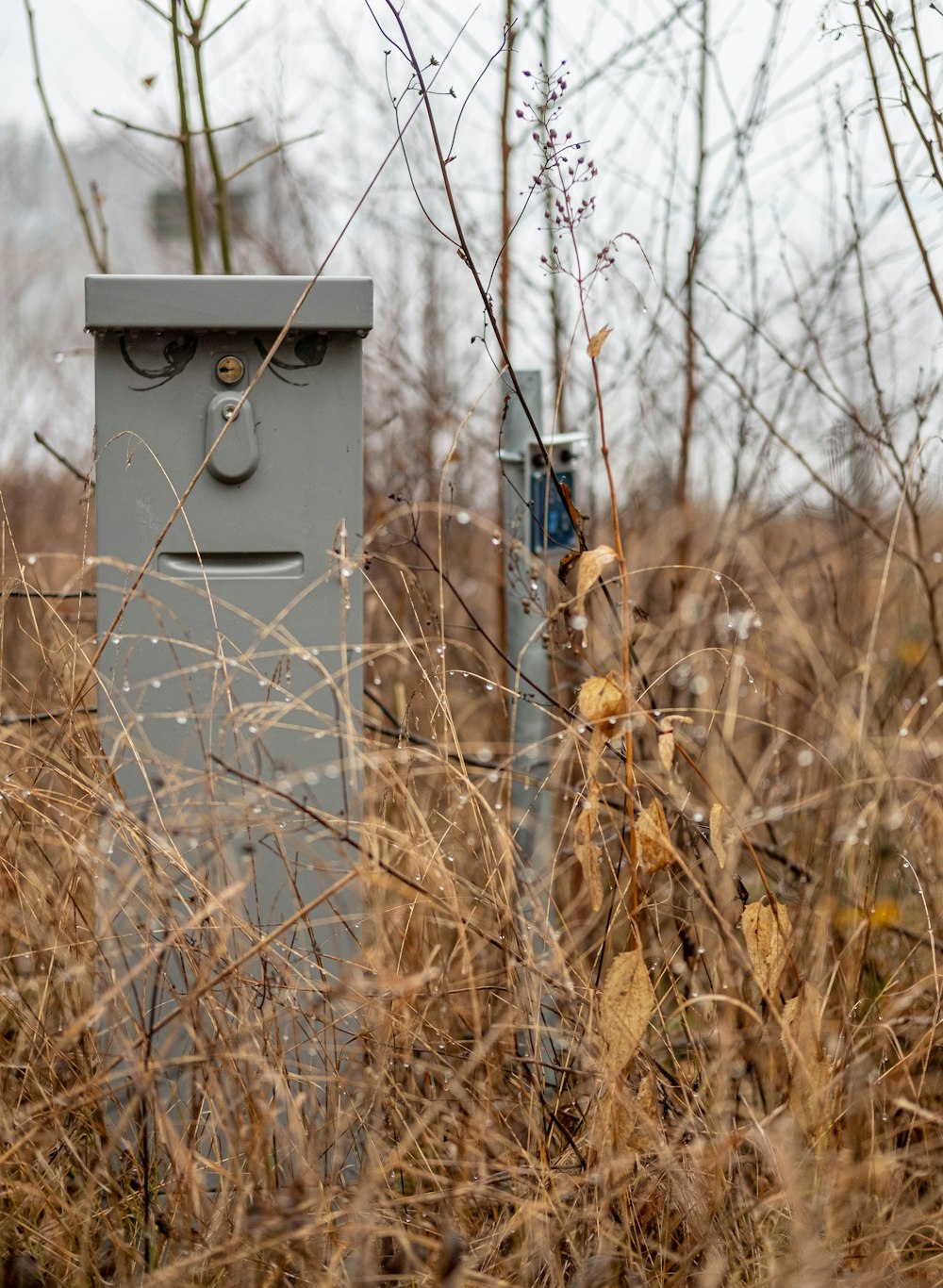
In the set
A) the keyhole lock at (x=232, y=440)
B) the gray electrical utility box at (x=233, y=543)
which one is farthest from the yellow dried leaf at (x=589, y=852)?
the keyhole lock at (x=232, y=440)

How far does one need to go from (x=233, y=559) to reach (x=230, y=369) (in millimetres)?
279

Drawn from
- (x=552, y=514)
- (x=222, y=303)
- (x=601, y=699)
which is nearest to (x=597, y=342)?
(x=601, y=699)

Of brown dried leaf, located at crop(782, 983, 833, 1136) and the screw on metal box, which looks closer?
brown dried leaf, located at crop(782, 983, 833, 1136)

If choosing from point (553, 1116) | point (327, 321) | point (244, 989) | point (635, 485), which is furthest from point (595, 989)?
point (635, 485)

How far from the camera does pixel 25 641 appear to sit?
4.82 metres

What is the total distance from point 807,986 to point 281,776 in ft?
2.55

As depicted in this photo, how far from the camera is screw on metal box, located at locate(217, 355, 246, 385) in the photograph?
1.78 metres

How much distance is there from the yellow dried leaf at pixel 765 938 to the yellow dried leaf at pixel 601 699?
1.00 ft

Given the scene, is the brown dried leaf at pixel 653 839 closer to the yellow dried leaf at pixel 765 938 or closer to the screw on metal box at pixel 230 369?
the yellow dried leaf at pixel 765 938

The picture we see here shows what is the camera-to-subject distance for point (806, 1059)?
1.52 meters

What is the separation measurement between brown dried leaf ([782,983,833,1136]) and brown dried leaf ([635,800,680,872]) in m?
0.23

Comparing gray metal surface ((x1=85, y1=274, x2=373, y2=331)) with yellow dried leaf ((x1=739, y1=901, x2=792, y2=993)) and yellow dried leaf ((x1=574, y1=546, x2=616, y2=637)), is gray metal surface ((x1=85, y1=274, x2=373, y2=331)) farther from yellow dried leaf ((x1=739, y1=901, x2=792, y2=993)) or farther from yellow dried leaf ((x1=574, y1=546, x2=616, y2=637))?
yellow dried leaf ((x1=739, y1=901, x2=792, y2=993))

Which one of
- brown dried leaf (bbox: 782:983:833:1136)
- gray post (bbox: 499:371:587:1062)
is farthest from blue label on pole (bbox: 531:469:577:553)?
brown dried leaf (bbox: 782:983:833:1136)

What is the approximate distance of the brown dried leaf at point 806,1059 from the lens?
57.9 inches
